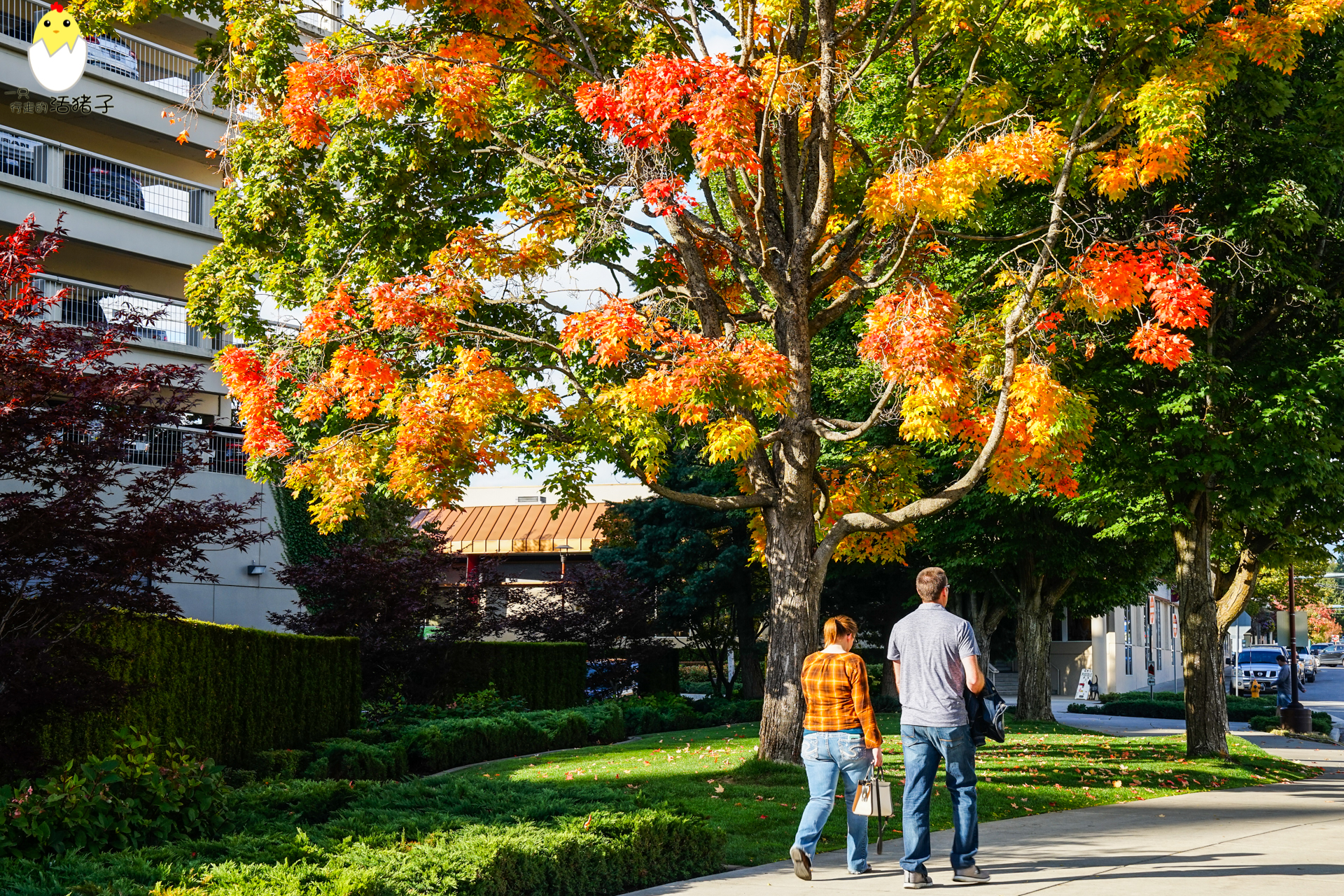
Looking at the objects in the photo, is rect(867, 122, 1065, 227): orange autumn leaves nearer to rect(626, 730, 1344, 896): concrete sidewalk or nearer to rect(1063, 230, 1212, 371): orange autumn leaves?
rect(1063, 230, 1212, 371): orange autumn leaves

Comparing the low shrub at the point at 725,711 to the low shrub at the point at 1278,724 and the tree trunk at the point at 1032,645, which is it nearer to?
the tree trunk at the point at 1032,645

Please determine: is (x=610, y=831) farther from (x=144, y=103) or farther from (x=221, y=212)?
(x=144, y=103)

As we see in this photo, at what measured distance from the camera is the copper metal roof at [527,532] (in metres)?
51.5

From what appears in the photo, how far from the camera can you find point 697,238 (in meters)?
15.8

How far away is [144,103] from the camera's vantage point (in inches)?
1230

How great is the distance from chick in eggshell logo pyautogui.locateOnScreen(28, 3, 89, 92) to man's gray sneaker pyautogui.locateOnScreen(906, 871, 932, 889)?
25.2 m

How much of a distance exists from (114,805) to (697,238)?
10.3 m

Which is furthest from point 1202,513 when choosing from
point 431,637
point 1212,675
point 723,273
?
point 431,637

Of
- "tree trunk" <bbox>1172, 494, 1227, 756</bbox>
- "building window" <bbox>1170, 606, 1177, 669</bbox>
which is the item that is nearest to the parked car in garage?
"tree trunk" <bbox>1172, 494, 1227, 756</bbox>

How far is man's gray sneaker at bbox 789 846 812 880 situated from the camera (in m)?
7.76

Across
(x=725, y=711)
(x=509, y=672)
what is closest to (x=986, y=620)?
(x=725, y=711)

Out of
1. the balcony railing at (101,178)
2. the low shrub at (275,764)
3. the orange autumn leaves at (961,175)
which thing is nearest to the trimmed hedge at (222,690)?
the low shrub at (275,764)

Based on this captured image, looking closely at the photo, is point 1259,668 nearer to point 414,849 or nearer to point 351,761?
point 351,761

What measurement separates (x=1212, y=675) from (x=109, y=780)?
15.1m
